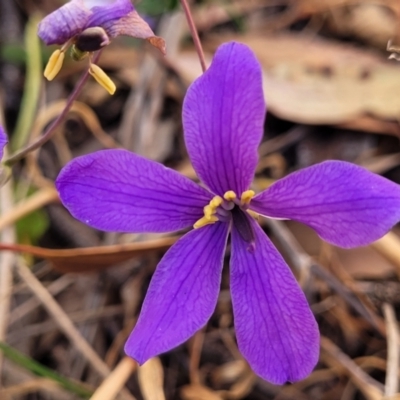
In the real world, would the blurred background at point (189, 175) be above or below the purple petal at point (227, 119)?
below

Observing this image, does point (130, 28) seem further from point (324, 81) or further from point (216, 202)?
point (324, 81)

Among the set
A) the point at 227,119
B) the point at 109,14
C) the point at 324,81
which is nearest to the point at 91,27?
the point at 109,14

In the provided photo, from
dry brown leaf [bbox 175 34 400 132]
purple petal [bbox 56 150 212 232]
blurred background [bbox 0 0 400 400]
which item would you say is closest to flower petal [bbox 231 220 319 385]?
purple petal [bbox 56 150 212 232]

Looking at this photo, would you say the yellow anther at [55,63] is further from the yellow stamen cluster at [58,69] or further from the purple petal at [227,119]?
the purple petal at [227,119]

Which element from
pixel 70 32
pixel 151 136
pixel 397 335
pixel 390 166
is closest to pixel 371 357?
pixel 397 335

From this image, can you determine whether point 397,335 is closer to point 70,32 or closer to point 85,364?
point 85,364

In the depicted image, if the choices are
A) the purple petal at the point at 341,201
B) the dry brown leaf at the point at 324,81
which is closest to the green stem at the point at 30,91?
the dry brown leaf at the point at 324,81
